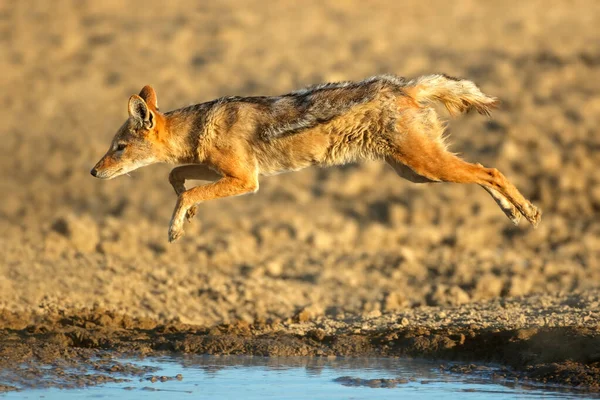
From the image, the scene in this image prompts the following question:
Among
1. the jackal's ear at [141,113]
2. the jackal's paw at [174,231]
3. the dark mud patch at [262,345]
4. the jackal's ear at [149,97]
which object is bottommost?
the dark mud patch at [262,345]

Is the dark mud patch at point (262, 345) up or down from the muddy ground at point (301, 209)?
down

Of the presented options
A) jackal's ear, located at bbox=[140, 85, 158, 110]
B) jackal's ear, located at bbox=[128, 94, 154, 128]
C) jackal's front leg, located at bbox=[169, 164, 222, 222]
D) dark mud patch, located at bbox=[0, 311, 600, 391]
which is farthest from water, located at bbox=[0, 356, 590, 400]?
jackal's ear, located at bbox=[140, 85, 158, 110]

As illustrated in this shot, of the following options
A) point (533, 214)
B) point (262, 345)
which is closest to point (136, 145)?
point (262, 345)

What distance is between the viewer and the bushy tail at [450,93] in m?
8.79

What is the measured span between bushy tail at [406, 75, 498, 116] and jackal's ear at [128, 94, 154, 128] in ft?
6.75

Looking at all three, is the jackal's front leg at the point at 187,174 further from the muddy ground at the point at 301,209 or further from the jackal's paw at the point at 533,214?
the jackal's paw at the point at 533,214

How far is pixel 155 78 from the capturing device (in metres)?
17.0

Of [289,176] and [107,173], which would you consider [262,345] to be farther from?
[289,176]

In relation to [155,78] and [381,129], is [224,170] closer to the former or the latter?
[381,129]

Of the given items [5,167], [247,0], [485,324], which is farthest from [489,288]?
[247,0]

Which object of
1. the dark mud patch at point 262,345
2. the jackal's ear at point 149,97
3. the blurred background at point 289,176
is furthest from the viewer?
the blurred background at point 289,176

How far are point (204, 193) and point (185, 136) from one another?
61 centimetres

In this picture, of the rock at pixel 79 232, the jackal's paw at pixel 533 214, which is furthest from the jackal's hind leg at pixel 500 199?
the rock at pixel 79 232

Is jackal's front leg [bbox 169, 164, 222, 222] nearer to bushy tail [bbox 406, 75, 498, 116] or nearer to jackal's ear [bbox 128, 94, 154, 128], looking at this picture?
jackal's ear [bbox 128, 94, 154, 128]
